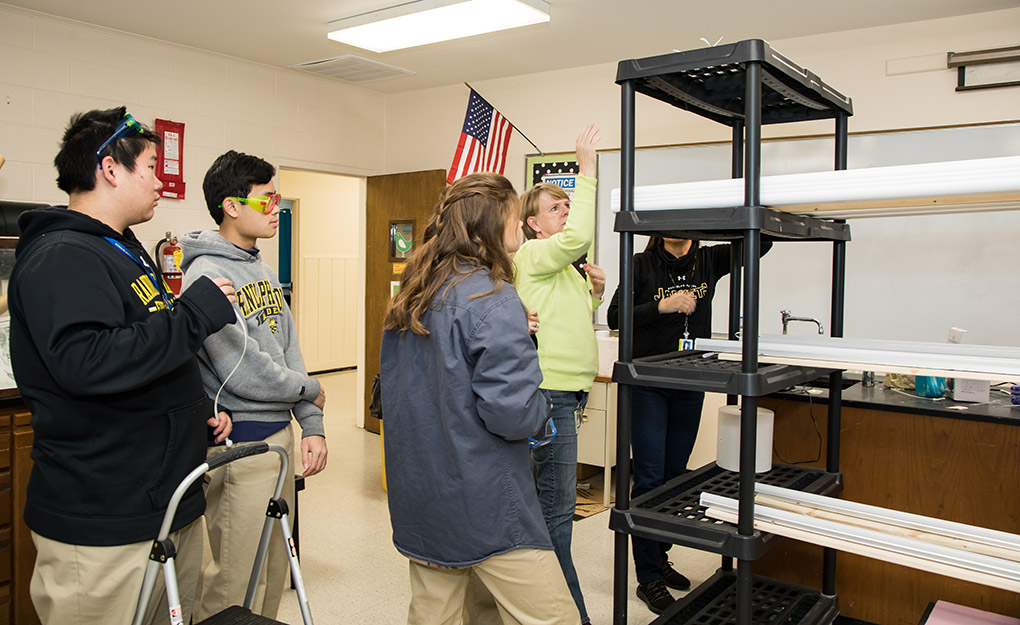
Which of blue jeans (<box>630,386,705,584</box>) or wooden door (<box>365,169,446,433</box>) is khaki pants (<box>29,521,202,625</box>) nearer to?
blue jeans (<box>630,386,705,584</box>)

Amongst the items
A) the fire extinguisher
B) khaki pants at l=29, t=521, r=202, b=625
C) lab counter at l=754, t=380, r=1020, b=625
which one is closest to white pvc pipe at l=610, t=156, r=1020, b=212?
lab counter at l=754, t=380, r=1020, b=625

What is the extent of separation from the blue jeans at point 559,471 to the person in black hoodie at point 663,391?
51cm

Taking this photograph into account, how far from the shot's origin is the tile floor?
9.83ft

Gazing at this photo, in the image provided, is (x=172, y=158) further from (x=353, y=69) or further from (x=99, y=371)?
(x=99, y=371)

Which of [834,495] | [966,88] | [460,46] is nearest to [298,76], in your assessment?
[460,46]

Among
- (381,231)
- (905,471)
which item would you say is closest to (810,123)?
(905,471)

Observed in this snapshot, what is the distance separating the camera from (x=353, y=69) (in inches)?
205

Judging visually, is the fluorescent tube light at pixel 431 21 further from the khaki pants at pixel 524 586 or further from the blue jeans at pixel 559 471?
the khaki pants at pixel 524 586

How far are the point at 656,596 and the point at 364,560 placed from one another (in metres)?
1.40

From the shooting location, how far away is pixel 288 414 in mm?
2324

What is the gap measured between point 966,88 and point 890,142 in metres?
0.43

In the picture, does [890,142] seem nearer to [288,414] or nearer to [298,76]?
[288,414]

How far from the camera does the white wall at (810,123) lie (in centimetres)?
391

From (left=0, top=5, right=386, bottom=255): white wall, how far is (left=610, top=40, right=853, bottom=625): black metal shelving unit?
3832 mm
